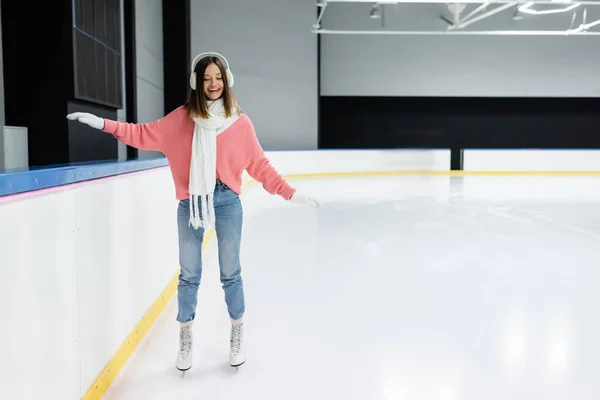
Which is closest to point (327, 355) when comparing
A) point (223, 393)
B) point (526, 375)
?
point (223, 393)

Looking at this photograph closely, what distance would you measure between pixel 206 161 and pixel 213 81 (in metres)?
0.32

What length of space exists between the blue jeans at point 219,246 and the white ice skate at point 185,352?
0.06 metres

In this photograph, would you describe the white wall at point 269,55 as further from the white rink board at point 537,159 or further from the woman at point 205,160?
the woman at point 205,160

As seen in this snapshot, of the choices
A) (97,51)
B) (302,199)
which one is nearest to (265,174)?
(302,199)

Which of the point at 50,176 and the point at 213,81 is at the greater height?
the point at 213,81

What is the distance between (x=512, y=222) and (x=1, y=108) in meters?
6.12

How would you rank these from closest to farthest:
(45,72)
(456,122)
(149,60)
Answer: (45,72) → (149,60) → (456,122)

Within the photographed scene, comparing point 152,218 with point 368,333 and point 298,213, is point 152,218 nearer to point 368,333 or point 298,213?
point 368,333

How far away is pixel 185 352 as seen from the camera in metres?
2.48

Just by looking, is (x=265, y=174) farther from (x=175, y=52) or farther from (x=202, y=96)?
(x=175, y=52)

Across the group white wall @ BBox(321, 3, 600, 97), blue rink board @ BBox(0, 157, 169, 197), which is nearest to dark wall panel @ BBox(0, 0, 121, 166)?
blue rink board @ BBox(0, 157, 169, 197)

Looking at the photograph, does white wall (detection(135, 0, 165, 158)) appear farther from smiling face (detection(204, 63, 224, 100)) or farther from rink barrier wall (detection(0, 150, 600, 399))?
smiling face (detection(204, 63, 224, 100))

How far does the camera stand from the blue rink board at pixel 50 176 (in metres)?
1.43

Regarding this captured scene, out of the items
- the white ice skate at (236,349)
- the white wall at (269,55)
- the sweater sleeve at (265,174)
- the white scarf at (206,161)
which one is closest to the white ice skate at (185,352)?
the white ice skate at (236,349)
